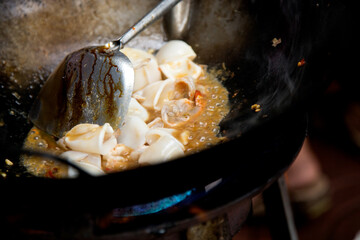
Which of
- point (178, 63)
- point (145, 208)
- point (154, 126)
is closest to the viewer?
point (145, 208)

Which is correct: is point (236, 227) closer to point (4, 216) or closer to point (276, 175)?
point (276, 175)

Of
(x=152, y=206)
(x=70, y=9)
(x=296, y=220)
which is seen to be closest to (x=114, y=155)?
(x=152, y=206)

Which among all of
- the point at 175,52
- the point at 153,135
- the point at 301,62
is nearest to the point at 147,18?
the point at 175,52

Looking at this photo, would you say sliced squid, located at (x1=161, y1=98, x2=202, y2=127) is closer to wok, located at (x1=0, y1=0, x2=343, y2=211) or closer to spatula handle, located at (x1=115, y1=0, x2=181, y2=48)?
wok, located at (x1=0, y1=0, x2=343, y2=211)

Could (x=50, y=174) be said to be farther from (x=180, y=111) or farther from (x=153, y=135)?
(x=180, y=111)

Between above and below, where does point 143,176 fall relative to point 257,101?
below

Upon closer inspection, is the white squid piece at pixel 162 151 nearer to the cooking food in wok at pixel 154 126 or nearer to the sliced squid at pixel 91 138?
the cooking food in wok at pixel 154 126

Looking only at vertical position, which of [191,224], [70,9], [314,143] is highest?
[70,9]
